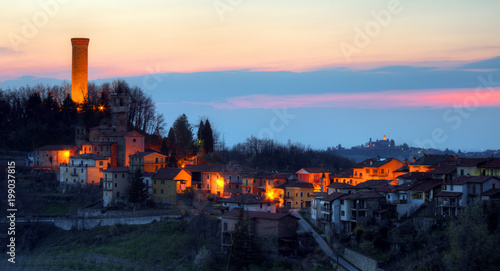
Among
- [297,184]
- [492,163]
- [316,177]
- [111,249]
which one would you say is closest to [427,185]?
[492,163]

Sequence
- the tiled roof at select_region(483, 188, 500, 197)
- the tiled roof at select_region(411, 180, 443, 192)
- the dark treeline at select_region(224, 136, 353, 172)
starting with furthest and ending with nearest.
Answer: the dark treeline at select_region(224, 136, 353, 172)
the tiled roof at select_region(411, 180, 443, 192)
the tiled roof at select_region(483, 188, 500, 197)

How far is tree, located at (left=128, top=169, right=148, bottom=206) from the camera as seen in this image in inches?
1781

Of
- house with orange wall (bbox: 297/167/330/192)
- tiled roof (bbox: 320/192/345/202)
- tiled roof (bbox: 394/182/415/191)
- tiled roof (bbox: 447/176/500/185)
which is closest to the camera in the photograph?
tiled roof (bbox: 447/176/500/185)

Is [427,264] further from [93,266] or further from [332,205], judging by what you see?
[93,266]

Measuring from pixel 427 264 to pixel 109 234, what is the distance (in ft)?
71.4

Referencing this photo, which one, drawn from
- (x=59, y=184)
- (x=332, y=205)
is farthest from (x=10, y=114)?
(x=332, y=205)

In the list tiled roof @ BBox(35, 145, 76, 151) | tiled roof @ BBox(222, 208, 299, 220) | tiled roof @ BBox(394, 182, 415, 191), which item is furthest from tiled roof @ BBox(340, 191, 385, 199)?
tiled roof @ BBox(35, 145, 76, 151)

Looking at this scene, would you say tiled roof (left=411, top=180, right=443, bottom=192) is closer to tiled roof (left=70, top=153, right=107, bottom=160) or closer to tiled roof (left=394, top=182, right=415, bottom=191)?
tiled roof (left=394, top=182, right=415, bottom=191)

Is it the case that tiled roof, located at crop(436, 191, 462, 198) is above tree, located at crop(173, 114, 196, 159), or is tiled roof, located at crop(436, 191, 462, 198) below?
below

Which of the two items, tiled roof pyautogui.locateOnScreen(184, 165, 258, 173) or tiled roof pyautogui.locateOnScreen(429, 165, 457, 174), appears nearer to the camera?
tiled roof pyautogui.locateOnScreen(429, 165, 457, 174)

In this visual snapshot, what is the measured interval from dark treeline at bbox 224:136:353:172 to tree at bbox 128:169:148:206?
19.2 metres

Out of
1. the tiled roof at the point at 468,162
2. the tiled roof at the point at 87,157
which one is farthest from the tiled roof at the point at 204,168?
the tiled roof at the point at 468,162

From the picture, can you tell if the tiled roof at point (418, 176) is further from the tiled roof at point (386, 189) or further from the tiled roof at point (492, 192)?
the tiled roof at point (492, 192)

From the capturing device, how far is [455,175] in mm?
37125
